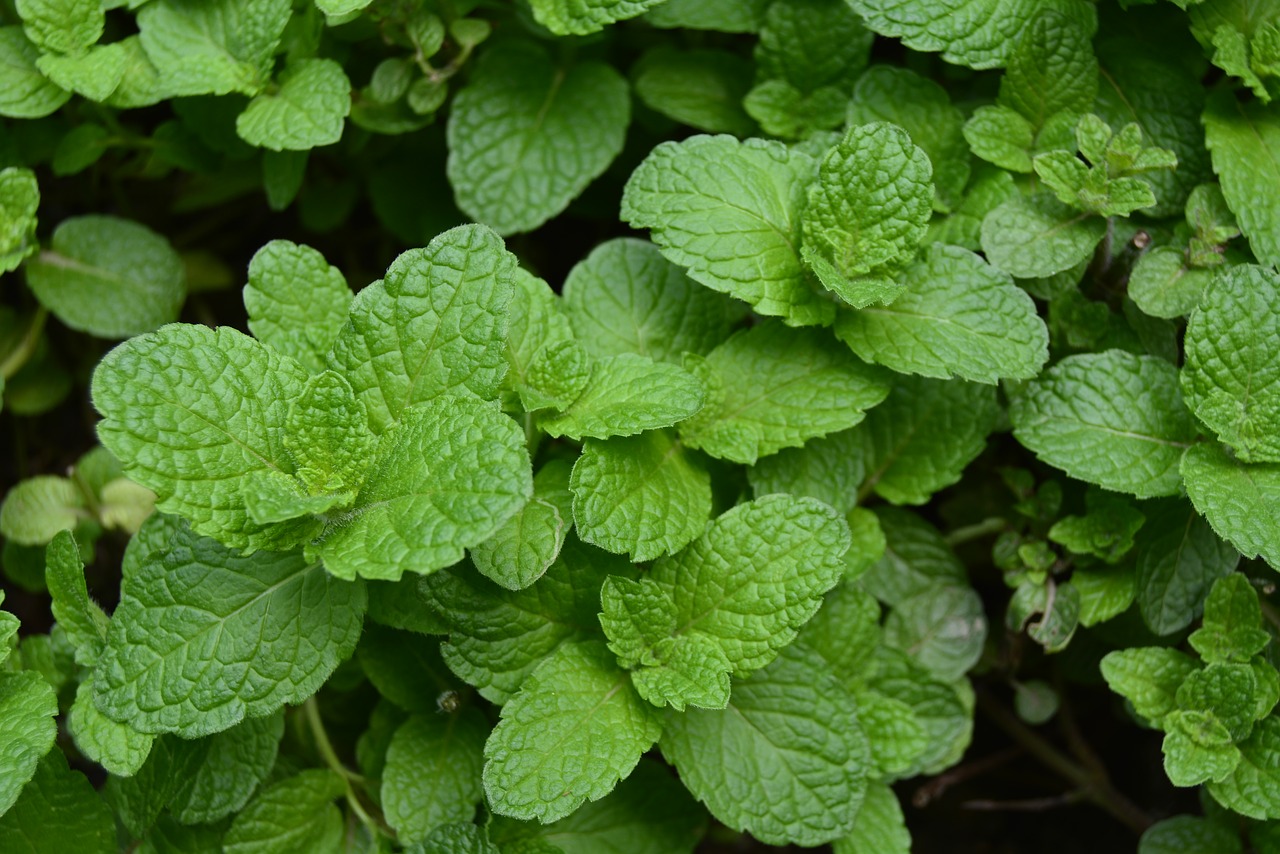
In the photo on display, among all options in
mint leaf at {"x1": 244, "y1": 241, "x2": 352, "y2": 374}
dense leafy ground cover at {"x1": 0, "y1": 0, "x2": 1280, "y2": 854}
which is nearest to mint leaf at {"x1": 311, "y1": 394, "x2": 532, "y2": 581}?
dense leafy ground cover at {"x1": 0, "y1": 0, "x2": 1280, "y2": 854}

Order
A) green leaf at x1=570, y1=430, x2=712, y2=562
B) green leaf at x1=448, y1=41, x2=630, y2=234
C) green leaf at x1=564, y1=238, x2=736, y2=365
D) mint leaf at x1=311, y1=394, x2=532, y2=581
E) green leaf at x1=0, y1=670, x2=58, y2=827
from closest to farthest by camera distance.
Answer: mint leaf at x1=311, y1=394, x2=532, y2=581
green leaf at x1=0, y1=670, x2=58, y2=827
green leaf at x1=570, y1=430, x2=712, y2=562
green leaf at x1=564, y1=238, x2=736, y2=365
green leaf at x1=448, y1=41, x2=630, y2=234

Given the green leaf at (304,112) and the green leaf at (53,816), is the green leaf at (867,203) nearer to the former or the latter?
the green leaf at (304,112)

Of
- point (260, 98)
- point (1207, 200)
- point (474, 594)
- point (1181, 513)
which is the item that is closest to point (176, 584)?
point (474, 594)

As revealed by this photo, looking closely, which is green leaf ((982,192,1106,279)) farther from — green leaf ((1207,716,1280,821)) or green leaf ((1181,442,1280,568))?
green leaf ((1207,716,1280,821))

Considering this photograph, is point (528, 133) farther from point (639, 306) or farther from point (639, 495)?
point (639, 495)

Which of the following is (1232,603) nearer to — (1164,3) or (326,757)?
(1164,3)

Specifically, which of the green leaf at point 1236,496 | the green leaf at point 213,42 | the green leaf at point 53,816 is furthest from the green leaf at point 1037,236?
the green leaf at point 53,816

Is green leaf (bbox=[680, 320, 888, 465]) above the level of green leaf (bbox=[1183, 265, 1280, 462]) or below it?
below
